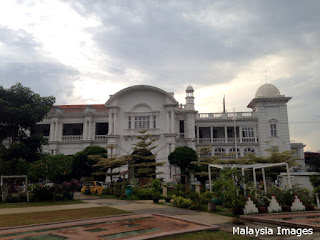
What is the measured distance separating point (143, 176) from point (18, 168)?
1273 centimetres

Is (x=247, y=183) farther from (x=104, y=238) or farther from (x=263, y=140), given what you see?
(x=263, y=140)

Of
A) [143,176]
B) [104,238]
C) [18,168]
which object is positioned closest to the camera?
[104,238]

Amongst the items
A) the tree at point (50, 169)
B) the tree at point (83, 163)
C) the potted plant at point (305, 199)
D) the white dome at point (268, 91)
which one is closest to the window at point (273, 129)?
the white dome at point (268, 91)

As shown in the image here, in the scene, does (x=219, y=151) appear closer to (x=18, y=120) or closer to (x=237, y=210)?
(x=18, y=120)

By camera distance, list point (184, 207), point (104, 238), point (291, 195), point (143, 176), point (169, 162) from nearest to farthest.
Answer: point (104, 238), point (291, 195), point (184, 207), point (143, 176), point (169, 162)

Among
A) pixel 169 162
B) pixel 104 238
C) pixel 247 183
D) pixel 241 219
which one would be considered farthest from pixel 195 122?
pixel 104 238

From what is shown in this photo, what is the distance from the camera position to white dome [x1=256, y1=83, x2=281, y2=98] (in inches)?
1451

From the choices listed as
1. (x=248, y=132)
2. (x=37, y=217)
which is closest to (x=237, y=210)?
(x=37, y=217)

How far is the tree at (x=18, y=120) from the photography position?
19.8m

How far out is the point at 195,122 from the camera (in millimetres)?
37719

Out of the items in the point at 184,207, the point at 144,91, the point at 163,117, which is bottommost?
the point at 184,207

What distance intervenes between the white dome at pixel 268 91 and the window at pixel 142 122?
15489mm

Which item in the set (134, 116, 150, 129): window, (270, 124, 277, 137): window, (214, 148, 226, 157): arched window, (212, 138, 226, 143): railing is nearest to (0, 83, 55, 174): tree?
(134, 116, 150, 129): window

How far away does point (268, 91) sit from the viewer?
122 ft
